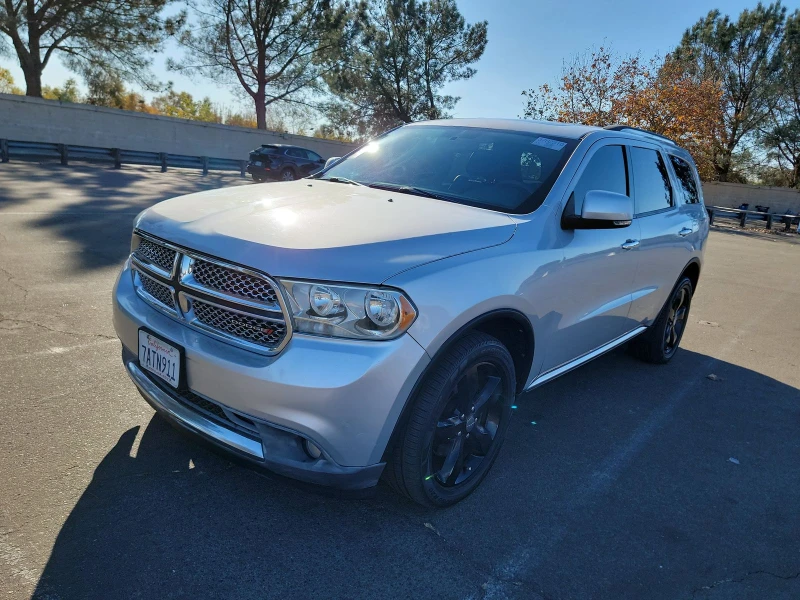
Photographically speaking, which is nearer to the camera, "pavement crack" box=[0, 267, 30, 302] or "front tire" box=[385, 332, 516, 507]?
"front tire" box=[385, 332, 516, 507]

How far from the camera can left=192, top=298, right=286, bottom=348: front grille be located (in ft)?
7.41

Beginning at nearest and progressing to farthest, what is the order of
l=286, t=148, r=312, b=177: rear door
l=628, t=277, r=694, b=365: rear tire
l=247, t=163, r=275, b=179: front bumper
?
l=628, t=277, r=694, b=365: rear tire < l=247, t=163, r=275, b=179: front bumper < l=286, t=148, r=312, b=177: rear door

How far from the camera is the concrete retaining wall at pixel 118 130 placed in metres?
26.5

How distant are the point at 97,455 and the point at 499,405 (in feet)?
6.59

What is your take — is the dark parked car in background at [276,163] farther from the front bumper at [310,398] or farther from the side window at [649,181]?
the front bumper at [310,398]

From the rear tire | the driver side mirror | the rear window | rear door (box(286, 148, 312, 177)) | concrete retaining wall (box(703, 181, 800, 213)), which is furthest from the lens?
concrete retaining wall (box(703, 181, 800, 213))

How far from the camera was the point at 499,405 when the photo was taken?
9.77 feet

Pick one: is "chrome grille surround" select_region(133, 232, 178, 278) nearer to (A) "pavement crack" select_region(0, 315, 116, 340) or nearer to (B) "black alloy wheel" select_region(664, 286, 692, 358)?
(A) "pavement crack" select_region(0, 315, 116, 340)

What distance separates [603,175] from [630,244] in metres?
0.51

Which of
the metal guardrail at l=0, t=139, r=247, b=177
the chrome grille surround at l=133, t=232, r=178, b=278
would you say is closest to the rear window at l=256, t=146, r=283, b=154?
the metal guardrail at l=0, t=139, r=247, b=177

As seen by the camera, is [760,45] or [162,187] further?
[760,45]

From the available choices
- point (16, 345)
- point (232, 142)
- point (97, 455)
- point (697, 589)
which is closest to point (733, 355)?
point (697, 589)

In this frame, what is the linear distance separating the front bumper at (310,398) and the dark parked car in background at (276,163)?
21.8 m

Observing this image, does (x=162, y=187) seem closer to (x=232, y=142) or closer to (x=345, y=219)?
(x=345, y=219)
